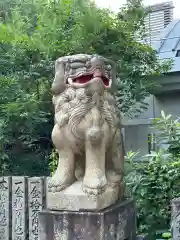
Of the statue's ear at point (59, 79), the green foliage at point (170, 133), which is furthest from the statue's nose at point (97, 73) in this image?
the green foliage at point (170, 133)

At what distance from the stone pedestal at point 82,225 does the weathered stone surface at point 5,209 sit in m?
1.19

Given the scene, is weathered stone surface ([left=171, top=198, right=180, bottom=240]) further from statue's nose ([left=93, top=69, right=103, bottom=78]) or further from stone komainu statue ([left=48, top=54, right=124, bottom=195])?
statue's nose ([left=93, top=69, right=103, bottom=78])

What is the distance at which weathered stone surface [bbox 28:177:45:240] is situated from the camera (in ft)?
12.7

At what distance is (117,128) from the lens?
313 cm

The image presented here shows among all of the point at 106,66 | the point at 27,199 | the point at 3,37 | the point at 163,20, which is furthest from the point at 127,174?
the point at 163,20

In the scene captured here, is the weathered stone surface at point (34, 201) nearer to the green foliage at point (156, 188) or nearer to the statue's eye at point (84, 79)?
the green foliage at point (156, 188)

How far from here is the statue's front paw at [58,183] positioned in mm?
2924

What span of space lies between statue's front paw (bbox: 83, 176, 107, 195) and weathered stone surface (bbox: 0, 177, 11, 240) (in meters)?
1.50

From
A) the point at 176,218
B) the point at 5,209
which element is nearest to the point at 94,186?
the point at 176,218

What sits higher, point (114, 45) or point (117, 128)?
point (114, 45)

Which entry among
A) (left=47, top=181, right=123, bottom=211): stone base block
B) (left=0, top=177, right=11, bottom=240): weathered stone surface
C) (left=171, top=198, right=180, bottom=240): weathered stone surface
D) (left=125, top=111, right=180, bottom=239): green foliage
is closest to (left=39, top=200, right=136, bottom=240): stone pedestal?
(left=47, top=181, right=123, bottom=211): stone base block

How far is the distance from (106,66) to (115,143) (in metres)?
0.66

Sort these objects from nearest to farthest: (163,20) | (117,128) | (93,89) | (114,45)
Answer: (93,89)
(117,128)
(114,45)
(163,20)

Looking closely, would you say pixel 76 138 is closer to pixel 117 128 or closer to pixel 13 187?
pixel 117 128
